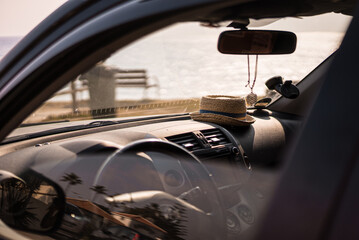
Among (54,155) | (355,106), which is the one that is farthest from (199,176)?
(355,106)

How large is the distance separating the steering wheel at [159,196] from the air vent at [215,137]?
1.47 m

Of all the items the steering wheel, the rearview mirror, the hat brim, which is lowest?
the hat brim

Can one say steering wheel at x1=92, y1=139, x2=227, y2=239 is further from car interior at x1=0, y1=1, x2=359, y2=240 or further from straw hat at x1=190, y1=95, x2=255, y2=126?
straw hat at x1=190, y1=95, x2=255, y2=126

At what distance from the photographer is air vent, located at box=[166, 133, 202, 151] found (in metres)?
3.19

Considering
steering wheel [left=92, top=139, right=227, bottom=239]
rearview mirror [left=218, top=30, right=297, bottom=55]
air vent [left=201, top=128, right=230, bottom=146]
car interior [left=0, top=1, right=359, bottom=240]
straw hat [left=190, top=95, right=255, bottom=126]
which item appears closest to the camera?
car interior [left=0, top=1, right=359, bottom=240]

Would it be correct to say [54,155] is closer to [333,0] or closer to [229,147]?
[333,0]

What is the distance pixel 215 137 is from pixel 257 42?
3.54ft

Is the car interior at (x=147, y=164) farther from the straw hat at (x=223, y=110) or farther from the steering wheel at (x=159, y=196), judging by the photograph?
the straw hat at (x=223, y=110)

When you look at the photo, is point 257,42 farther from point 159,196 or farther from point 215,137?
point 159,196

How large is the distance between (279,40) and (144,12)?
1.81m

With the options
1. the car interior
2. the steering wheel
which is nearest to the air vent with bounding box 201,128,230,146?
the car interior

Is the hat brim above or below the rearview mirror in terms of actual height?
below

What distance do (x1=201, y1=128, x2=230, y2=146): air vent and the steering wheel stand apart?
147 centimetres

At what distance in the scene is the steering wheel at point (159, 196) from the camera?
1.62 meters
